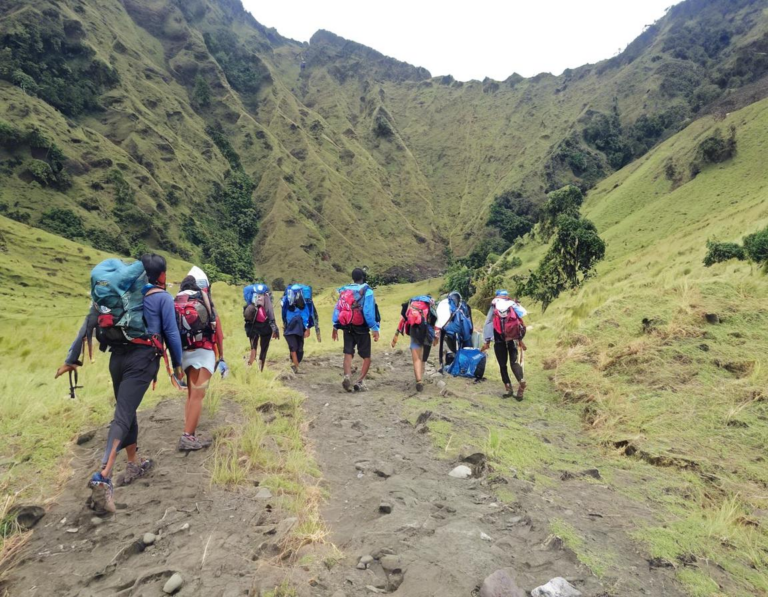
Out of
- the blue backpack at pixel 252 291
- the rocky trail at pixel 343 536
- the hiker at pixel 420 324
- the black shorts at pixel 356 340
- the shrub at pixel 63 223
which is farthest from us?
the shrub at pixel 63 223

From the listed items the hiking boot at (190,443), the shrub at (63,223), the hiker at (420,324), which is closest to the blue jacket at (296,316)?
the hiker at (420,324)

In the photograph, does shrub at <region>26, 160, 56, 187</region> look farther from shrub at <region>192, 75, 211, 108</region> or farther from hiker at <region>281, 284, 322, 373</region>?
hiker at <region>281, 284, 322, 373</region>

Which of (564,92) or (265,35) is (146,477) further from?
(265,35)

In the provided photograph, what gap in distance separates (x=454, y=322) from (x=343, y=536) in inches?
267

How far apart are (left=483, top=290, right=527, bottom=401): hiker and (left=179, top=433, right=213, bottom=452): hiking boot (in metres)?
5.22

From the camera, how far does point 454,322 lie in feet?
31.4

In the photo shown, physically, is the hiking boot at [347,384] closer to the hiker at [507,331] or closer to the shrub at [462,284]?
the hiker at [507,331]

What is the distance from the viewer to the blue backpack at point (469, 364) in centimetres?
944

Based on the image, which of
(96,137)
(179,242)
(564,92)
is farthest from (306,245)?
(564,92)

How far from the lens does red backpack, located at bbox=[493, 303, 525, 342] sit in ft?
25.3

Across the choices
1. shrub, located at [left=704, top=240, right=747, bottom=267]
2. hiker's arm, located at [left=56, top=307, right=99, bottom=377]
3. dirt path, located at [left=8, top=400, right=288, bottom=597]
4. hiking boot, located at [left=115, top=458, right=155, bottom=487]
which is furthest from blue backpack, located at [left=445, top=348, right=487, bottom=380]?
shrub, located at [left=704, top=240, right=747, bottom=267]

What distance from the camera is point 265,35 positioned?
551ft

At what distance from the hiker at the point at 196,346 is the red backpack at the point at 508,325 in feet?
16.4

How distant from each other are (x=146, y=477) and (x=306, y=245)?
78.9 meters
